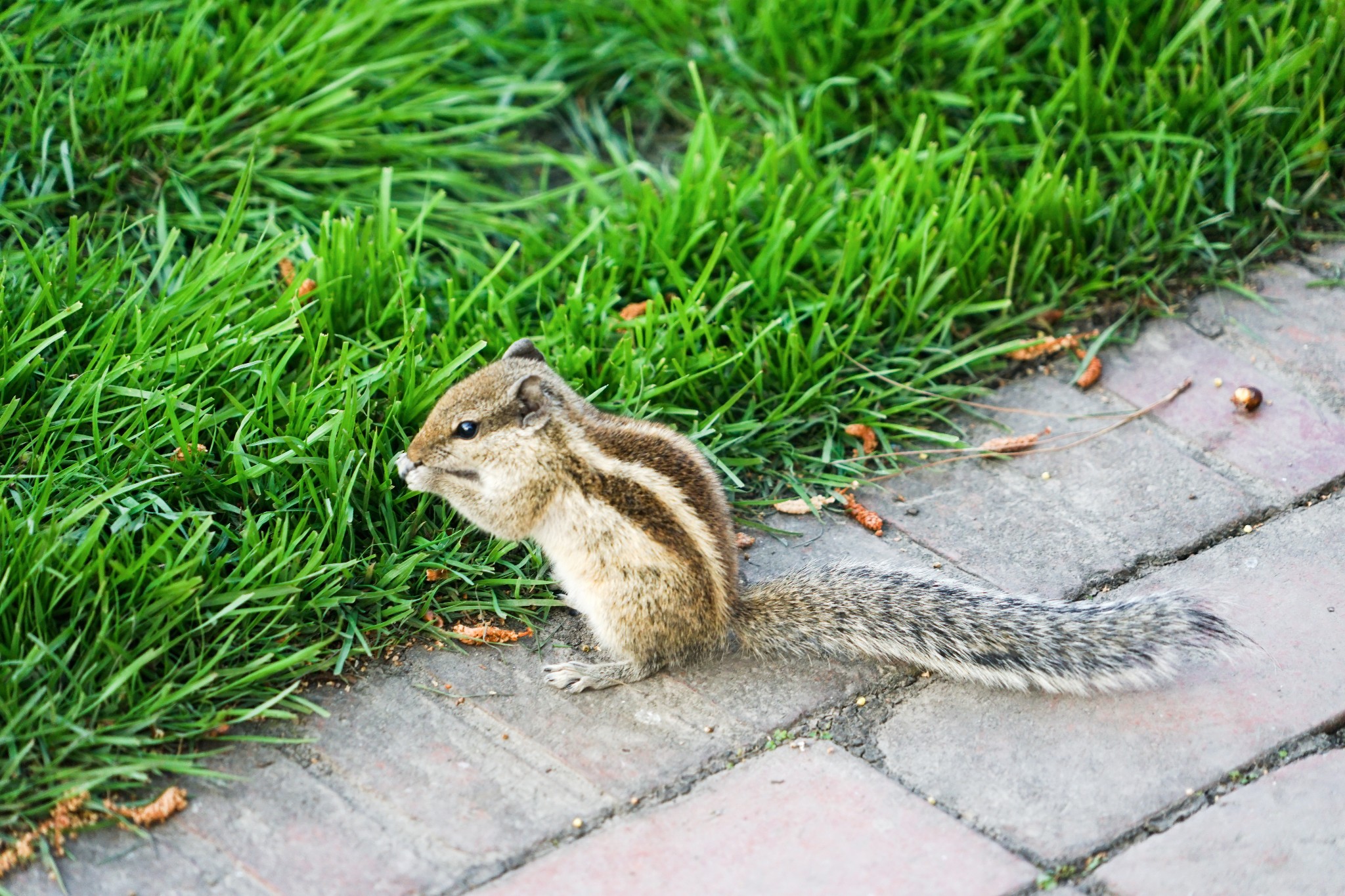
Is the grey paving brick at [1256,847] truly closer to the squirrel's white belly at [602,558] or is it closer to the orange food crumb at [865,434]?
the squirrel's white belly at [602,558]

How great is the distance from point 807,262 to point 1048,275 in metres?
0.74

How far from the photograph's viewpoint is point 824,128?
4.86m

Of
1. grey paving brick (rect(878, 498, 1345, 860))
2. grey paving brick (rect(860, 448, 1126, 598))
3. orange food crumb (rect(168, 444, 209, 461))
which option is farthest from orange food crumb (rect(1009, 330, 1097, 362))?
orange food crumb (rect(168, 444, 209, 461))

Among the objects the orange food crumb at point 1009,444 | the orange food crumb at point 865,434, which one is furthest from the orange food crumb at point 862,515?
the orange food crumb at point 1009,444

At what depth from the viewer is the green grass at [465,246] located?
2957mm

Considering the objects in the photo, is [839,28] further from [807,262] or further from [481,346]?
[481,346]

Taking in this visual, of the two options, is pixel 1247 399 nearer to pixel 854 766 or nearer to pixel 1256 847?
pixel 1256 847

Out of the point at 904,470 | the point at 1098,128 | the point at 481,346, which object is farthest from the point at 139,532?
the point at 1098,128

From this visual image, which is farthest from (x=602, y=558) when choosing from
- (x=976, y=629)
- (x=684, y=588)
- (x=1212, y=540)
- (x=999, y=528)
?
(x=1212, y=540)

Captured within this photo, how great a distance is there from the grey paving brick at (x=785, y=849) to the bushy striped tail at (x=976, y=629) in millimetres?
345

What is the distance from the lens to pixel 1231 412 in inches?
153

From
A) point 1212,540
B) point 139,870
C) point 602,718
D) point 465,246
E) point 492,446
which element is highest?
point 492,446

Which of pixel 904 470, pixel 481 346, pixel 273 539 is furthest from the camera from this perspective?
pixel 904 470

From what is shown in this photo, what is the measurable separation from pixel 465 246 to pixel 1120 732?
261 centimetres
